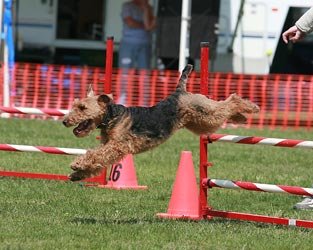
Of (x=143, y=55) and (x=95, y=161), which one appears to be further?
(x=143, y=55)

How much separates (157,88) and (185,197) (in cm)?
834

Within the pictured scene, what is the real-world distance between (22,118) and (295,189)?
9.05 metres

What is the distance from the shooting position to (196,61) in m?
17.3

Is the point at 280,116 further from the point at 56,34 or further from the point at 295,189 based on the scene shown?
the point at 295,189

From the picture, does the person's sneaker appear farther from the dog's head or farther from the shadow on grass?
Result: the dog's head

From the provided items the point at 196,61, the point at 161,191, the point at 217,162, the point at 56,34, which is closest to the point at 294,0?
the point at 196,61

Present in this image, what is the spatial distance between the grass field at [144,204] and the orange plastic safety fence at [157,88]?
2.55 metres

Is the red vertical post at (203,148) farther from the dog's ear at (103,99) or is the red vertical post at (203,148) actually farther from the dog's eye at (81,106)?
the dog's eye at (81,106)

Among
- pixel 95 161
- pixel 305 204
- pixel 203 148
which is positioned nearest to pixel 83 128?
pixel 95 161

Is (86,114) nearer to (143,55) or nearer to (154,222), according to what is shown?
(154,222)

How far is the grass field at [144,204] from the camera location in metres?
6.48

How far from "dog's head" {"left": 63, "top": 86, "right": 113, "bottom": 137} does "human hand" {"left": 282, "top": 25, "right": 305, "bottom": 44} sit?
145 centimetres

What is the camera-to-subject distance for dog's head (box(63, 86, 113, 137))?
676 centimetres

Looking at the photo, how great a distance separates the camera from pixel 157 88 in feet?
52.2
